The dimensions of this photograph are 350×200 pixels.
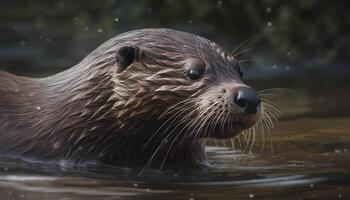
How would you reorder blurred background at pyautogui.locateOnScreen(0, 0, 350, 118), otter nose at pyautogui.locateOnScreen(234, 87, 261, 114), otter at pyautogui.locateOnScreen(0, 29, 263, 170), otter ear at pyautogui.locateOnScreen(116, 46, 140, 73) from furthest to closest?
blurred background at pyautogui.locateOnScreen(0, 0, 350, 118) < otter ear at pyautogui.locateOnScreen(116, 46, 140, 73) < otter at pyautogui.locateOnScreen(0, 29, 263, 170) < otter nose at pyautogui.locateOnScreen(234, 87, 261, 114)

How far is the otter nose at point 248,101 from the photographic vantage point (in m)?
5.38

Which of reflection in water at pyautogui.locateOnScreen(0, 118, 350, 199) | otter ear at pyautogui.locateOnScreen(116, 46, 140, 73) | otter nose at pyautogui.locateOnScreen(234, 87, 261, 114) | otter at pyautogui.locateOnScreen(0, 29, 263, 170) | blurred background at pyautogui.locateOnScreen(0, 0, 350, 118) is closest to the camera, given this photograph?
reflection in water at pyautogui.locateOnScreen(0, 118, 350, 199)

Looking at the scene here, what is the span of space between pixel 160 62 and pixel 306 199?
56.0 inches

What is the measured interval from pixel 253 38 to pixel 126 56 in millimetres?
5621

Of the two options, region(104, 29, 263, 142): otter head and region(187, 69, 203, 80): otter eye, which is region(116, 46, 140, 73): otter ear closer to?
region(104, 29, 263, 142): otter head

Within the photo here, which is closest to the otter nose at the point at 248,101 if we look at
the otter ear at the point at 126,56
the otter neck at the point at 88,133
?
the otter neck at the point at 88,133

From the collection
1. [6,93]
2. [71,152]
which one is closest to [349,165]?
[71,152]

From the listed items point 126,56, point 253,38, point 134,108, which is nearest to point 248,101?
point 134,108

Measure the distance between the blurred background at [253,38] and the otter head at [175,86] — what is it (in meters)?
3.01

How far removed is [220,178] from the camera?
539 cm

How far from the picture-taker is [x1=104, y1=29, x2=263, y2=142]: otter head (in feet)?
18.2

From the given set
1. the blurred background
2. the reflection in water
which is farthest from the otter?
the blurred background

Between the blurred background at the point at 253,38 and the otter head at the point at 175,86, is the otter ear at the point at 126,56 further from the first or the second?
the blurred background at the point at 253,38

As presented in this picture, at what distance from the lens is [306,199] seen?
4.68m
